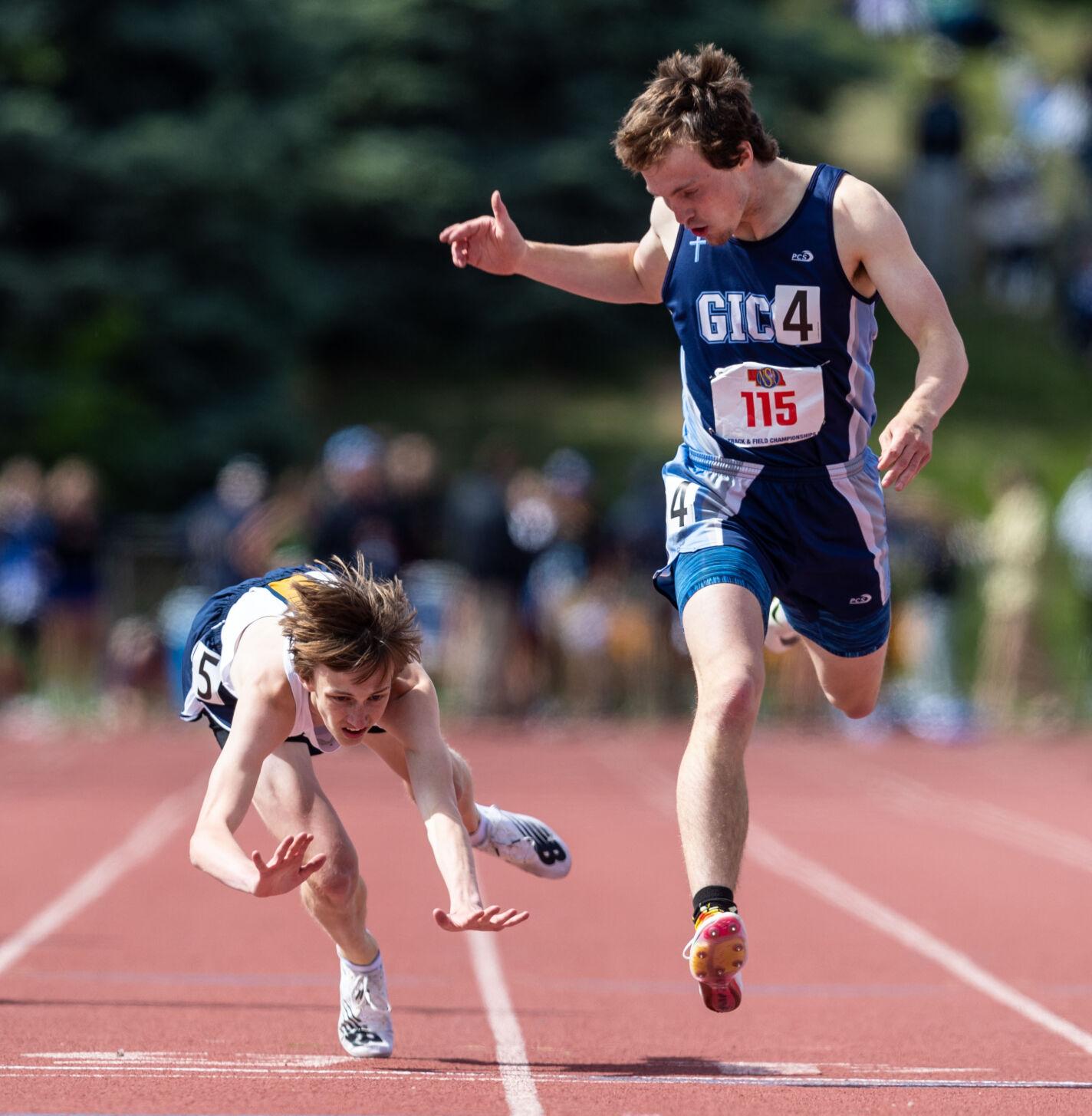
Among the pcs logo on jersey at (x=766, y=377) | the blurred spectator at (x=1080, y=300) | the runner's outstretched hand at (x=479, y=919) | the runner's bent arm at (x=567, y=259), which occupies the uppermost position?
the runner's bent arm at (x=567, y=259)

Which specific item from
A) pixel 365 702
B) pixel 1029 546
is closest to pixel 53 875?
pixel 365 702

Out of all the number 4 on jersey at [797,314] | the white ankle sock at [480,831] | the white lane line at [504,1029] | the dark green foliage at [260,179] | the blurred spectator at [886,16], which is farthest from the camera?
the blurred spectator at [886,16]

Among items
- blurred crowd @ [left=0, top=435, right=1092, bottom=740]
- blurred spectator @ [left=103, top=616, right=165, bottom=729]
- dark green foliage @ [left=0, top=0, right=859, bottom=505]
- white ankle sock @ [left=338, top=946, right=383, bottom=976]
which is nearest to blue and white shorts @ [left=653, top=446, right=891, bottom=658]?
white ankle sock @ [left=338, top=946, right=383, bottom=976]

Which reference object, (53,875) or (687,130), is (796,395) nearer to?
(687,130)

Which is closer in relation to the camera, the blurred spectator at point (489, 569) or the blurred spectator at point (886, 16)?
the blurred spectator at point (489, 569)

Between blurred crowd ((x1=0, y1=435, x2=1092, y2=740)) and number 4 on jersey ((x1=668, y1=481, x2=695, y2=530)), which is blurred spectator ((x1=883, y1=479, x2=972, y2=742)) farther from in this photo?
number 4 on jersey ((x1=668, y1=481, x2=695, y2=530))

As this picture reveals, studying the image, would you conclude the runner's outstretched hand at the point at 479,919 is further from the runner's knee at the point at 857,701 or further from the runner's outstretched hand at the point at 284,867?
the runner's knee at the point at 857,701

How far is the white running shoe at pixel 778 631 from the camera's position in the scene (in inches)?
234

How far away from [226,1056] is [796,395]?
2240mm

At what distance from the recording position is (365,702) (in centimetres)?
489

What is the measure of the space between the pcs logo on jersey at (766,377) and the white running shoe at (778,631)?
2.64 ft

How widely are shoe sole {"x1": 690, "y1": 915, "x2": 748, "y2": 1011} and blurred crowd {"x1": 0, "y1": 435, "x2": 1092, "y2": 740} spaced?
34.9 ft

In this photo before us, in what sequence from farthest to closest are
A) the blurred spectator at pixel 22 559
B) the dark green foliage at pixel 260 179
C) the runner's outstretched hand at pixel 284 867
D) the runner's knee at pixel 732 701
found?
the dark green foliage at pixel 260 179, the blurred spectator at pixel 22 559, the runner's knee at pixel 732 701, the runner's outstretched hand at pixel 284 867

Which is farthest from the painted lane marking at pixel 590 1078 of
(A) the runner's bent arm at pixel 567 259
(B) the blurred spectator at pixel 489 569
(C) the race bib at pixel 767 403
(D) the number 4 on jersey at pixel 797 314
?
(B) the blurred spectator at pixel 489 569
